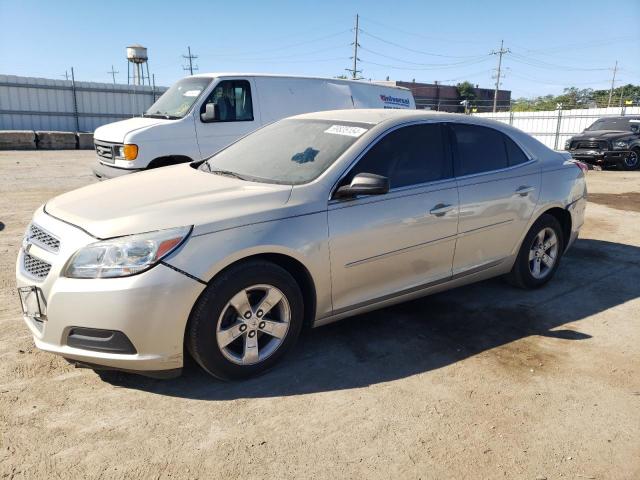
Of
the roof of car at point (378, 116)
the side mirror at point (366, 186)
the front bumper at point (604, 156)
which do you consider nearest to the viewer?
the side mirror at point (366, 186)

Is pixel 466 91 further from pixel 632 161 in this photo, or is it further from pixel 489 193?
pixel 489 193

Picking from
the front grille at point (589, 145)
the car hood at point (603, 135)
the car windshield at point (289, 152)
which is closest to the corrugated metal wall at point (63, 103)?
the front grille at point (589, 145)

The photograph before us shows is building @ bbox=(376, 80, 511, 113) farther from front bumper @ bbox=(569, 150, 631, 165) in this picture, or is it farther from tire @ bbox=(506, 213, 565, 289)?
tire @ bbox=(506, 213, 565, 289)

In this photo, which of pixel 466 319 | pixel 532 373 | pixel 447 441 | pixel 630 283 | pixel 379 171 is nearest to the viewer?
pixel 447 441

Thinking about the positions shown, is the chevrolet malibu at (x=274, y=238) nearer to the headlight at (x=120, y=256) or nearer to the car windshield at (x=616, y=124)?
the headlight at (x=120, y=256)

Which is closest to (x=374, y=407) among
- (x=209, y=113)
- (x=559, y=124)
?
(x=209, y=113)

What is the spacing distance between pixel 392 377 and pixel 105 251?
6.19ft

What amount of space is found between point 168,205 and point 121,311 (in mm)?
706

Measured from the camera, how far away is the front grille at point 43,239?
2.98 m

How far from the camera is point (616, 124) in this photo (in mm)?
16891

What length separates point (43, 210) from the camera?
3436 mm

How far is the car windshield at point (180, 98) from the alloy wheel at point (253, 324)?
5.45m

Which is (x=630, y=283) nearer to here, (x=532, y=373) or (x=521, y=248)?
(x=521, y=248)

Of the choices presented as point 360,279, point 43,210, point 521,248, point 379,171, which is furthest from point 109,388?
point 521,248
